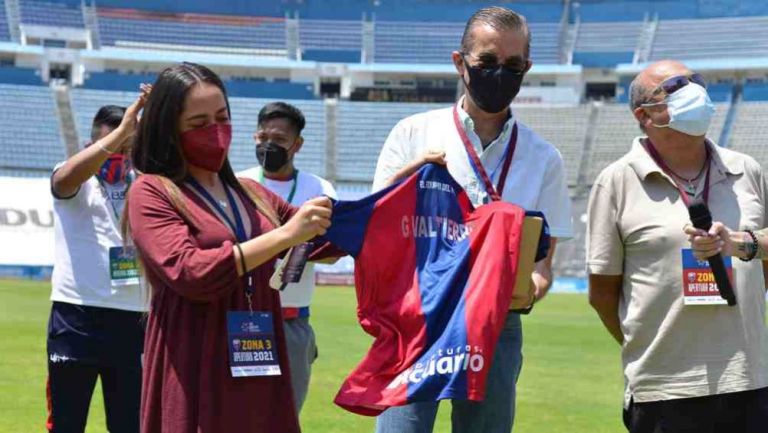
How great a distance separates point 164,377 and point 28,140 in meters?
39.6

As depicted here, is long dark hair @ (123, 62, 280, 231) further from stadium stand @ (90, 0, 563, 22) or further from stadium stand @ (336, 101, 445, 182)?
stadium stand @ (90, 0, 563, 22)

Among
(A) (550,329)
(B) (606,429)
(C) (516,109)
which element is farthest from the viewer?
(C) (516,109)

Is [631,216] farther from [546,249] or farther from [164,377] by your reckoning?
[164,377]

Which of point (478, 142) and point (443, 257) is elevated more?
point (478, 142)

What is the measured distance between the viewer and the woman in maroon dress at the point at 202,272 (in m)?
2.95

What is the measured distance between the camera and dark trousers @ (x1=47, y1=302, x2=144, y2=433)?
15.9 feet

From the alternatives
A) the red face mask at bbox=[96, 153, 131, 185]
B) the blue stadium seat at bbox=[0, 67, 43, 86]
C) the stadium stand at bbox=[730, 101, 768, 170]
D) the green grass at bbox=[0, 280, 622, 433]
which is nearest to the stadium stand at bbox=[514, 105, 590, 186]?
the stadium stand at bbox=[730, 101, 768, 170]

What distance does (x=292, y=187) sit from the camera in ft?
18.2

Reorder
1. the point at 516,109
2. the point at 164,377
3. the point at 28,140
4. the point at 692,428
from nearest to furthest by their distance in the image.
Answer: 1. the point at 164,377
2. the point at 692,428
3. the point at 28,140
4. the point at 516,109

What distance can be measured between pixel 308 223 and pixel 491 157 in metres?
0.89

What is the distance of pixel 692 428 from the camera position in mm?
3732

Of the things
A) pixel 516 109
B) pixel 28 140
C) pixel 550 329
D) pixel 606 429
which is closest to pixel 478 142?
pixel 606 429

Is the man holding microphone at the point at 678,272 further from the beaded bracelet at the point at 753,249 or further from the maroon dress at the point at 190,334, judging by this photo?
the maroon dress at the point at 190,334

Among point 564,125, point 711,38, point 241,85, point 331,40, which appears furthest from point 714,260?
point 331,40
